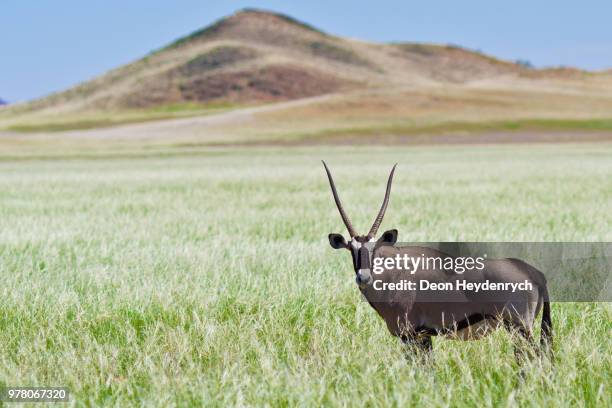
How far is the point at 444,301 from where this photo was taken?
10.1ft

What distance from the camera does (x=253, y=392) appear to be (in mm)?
3209

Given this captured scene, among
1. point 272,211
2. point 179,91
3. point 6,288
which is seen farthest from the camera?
point 179,91

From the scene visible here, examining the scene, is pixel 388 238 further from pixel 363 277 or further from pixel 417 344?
pixel 417 344

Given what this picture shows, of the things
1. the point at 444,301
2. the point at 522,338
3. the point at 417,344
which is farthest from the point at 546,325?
the point at 417,344

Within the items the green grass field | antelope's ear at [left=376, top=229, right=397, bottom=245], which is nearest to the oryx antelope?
antelope's ear at [left=376, top=229, right=397, bottom=245]

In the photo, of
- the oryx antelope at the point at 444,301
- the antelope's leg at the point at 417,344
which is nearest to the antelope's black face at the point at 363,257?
the oryx antelope at the point at 444,301

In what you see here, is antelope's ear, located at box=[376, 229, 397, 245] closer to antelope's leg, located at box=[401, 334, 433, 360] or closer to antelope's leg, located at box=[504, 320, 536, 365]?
antelope's leg, located at box=[401, 334, 433, 360]

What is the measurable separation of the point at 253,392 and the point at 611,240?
231 inches

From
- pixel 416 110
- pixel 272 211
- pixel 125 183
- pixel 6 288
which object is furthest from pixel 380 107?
pixel 6 288

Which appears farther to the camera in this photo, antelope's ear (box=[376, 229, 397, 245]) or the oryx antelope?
antelope's ear (box=[376, 229, 397, 245])

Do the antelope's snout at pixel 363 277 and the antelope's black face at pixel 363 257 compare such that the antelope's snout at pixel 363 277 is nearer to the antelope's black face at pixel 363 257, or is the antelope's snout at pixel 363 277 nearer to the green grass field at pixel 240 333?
the antelope's black face at pixel 363 257

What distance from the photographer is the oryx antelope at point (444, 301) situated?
2969 millimetres

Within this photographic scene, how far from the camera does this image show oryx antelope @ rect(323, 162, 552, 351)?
9.74 ft

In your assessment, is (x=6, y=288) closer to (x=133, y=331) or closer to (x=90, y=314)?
(x=90, y=314)
